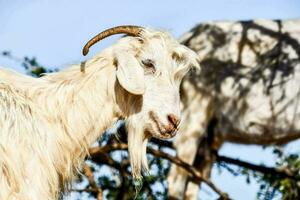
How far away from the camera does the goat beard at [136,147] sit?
486cm

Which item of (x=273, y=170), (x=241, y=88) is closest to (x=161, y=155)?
(x=273, y=170)

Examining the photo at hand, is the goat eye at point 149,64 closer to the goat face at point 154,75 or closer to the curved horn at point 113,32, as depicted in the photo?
the goat face at point 154,75

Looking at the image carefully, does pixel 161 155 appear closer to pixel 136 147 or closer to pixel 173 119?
pixel 136 147

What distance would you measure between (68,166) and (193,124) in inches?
177

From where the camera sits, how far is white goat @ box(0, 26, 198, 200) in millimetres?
4535

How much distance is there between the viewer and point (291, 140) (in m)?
9.42

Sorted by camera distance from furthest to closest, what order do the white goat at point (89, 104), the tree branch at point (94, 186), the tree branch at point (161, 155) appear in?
the tree branch at point (161, 155) → the tree branch at point (94, 186) → the white goat at point (89, 104)

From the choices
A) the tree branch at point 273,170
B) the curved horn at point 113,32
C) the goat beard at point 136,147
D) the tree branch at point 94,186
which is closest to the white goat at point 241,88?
the tree branch at point 273,170

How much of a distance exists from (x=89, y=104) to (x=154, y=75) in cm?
35

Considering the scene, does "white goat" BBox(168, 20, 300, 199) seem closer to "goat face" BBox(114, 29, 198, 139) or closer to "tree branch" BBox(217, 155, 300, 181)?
"tree branch" BBox(217, 155, 300, 181)

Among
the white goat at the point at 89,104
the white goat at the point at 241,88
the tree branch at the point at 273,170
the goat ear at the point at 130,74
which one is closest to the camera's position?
the white goat at the point at 89,104

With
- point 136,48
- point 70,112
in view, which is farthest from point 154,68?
point 70,112

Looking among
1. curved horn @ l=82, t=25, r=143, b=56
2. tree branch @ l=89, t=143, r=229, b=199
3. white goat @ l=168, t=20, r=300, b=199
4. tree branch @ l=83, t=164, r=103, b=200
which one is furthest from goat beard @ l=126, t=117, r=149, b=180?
white goat @ l=168, t=20, r=300, b=199

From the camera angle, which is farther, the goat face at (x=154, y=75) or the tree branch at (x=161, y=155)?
the tree branch at (x=161, y=155)
